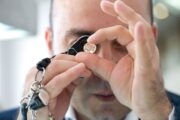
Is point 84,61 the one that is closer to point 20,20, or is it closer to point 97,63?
point 97,63

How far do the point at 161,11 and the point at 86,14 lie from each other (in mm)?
861

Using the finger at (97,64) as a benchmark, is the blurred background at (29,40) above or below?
below

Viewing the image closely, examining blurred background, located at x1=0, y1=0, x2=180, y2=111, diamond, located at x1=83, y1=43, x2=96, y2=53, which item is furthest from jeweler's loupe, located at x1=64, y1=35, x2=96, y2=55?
blurred background, located at x1=0, y1=0, x2=180, y2=111

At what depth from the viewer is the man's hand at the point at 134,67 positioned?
69cm

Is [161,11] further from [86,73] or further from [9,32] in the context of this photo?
[86,73]

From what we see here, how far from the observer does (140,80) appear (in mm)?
711

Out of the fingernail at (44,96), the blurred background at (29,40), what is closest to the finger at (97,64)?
the fingernail at (44,96)

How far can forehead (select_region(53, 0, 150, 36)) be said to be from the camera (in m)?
0.94

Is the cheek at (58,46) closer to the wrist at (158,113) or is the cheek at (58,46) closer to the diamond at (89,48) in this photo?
the diamond at (89,48)

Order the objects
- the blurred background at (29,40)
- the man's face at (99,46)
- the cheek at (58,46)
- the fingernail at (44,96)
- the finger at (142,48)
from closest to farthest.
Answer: the finger at (142,48) → the fingernail at (44,96) → the man's face at (99,46) → the cheek at (58,46) → the blurred background at (29,40)

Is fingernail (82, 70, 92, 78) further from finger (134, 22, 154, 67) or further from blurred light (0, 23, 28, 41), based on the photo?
blurred light (0, 23, 28, 41)

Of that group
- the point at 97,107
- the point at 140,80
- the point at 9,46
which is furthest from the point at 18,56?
the point at 140,80

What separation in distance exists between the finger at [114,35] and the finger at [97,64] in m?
0.04

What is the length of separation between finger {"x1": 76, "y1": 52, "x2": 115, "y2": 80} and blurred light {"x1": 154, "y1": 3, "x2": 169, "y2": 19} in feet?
3.13
